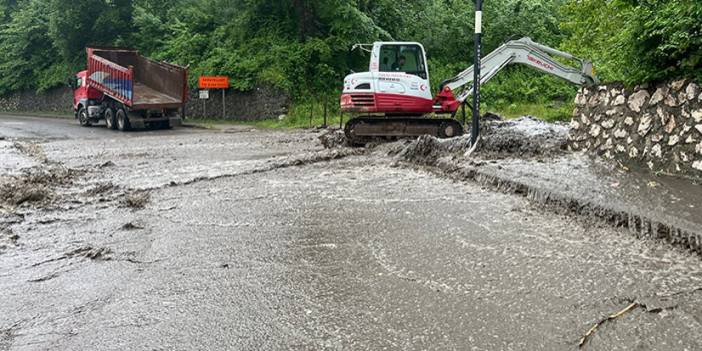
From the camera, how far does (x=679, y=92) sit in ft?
26.5

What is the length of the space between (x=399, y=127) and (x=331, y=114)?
10602 mm

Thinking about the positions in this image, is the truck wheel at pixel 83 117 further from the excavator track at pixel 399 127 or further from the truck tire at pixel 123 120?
the excavator track at pixel 399 127

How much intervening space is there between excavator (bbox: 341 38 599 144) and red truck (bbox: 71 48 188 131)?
11106 mm

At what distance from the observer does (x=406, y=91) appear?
14672 mm

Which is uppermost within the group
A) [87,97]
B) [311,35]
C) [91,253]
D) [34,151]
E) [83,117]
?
[311,35]

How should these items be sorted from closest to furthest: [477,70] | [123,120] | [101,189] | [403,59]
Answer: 1. [101,189]
2. [477,70]
3. [403,59]
4. [123,120]

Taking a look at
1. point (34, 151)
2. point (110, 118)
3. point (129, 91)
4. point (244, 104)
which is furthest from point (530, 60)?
point (110, 118)

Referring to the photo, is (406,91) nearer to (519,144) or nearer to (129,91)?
(519,144)

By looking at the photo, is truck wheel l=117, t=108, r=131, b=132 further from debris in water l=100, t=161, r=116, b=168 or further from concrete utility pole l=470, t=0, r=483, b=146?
concrete utility pole l=470, t=0, r=483, b=146

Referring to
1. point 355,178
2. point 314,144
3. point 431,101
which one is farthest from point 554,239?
point 314,144

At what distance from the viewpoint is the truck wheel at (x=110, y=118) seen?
79.0 ft

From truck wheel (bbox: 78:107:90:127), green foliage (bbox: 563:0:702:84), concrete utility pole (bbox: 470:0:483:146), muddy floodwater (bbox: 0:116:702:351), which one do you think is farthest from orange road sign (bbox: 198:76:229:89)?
green foliage (bbox: 563:0:702:84)

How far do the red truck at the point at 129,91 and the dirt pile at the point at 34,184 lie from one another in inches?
451

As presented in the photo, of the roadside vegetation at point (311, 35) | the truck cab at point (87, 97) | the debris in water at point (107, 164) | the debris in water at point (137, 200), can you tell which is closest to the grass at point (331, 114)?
the roadside vegetation at point (311, 35)
